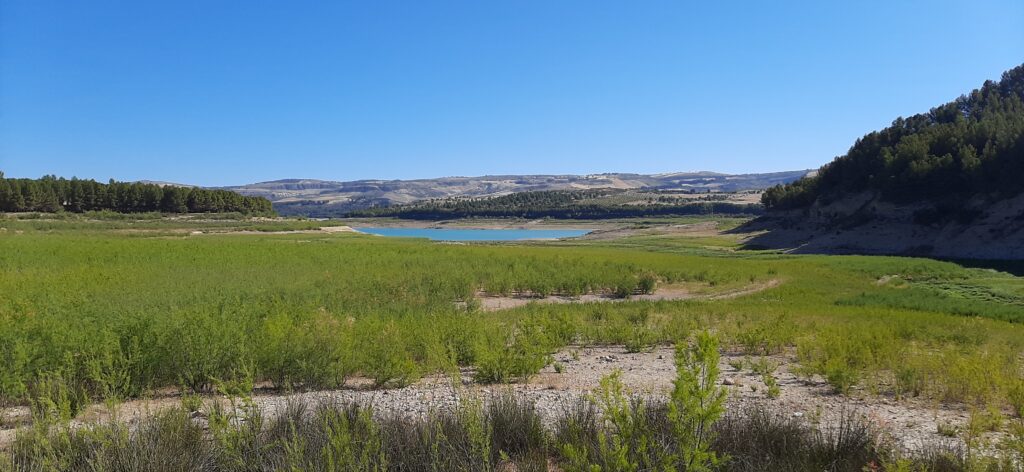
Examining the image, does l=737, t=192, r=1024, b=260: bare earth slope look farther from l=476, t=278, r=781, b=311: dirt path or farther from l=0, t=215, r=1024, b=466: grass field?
l=476, t=278, r=781, b=311: dirt path

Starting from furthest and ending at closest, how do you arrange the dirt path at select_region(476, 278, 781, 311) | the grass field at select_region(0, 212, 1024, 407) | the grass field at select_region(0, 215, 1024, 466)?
1. the dirt path at select_region(476, 278, 781, 311)
2. the grass field at select_region(0, 212, 1024, 407)
3. the grass field at select_region(0, 215, 1024, 466)

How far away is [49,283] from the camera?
16656 mm

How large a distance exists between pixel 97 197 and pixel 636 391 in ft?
329

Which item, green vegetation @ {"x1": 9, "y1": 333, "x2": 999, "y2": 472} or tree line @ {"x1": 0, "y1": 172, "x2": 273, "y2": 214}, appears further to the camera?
tree line @ {"x1": 0, "y1": 172, "x2": 273, "y2": 214}

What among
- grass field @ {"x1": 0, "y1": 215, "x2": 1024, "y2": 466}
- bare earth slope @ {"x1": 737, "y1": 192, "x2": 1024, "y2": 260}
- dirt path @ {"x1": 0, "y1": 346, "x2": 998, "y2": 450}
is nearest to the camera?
dirt path @ {"x1": 0, "y1": 346, "x2": 998, "y2": 450}

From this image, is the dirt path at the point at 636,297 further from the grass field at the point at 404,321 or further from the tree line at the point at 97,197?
the tree line at the point at 97,197

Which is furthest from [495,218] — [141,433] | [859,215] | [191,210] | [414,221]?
[141,433]

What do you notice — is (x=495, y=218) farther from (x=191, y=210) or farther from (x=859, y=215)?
(x=859, y=215)

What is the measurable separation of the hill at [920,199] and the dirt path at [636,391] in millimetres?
48935

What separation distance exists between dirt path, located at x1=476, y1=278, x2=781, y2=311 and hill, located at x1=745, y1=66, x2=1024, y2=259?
32269 mm

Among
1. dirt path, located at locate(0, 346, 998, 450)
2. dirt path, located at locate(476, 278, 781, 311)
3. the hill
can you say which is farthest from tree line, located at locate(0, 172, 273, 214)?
the hill

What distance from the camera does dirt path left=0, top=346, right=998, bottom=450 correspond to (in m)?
6.53

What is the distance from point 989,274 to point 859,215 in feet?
108

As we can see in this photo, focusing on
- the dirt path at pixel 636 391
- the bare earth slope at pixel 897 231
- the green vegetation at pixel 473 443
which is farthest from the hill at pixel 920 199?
the green vegetation at pixel 473 443
